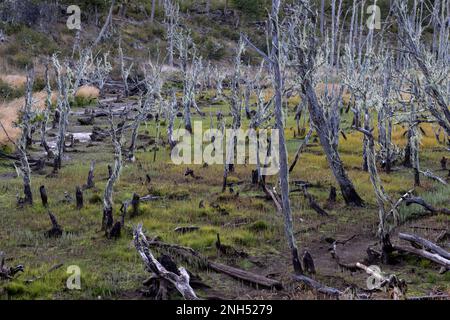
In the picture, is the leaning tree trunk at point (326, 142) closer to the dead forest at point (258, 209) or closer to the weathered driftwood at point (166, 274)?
the dead forest at point (258, 209)

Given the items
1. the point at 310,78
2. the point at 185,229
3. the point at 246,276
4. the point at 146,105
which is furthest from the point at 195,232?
the point at 146,105

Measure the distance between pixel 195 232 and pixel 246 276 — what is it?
2.69 metres

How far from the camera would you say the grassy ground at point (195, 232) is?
8.90 meters

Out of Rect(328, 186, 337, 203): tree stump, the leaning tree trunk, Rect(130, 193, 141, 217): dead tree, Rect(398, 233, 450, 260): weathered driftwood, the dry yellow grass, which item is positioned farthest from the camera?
the dry yellow grass

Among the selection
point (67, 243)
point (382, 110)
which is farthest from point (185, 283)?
point (382, 110)

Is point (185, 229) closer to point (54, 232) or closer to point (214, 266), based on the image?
point (214, 266)

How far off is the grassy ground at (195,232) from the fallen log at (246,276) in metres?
0.12

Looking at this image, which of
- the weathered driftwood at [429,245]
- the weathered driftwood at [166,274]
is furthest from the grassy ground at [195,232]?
the weathered driftwood at [166,274]

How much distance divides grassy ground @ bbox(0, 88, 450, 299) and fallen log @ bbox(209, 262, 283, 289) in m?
0.12

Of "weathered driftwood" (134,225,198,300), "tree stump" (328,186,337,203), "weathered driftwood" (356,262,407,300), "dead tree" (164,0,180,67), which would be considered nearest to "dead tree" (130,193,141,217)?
"weathered driftwood" (134,225,198,300)

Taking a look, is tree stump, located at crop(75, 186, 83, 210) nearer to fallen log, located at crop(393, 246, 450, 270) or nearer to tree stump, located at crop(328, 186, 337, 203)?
tree stump, located at crop(328, 186, 337, 203)

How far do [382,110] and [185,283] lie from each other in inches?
354

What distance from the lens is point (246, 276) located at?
9.10m

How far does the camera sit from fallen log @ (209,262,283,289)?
28.6ft
